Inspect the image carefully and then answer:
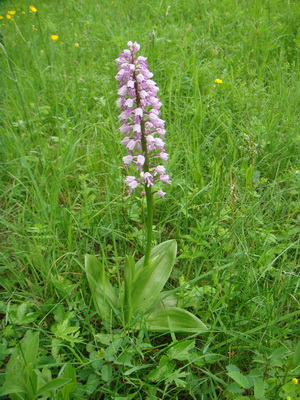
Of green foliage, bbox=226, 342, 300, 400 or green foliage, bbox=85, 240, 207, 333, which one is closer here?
green foliage, bbox=226, 342, 300, 400

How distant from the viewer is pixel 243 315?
1.95 m

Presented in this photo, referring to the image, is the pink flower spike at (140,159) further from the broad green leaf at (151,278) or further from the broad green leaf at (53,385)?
the broad green leaf at (53,385)

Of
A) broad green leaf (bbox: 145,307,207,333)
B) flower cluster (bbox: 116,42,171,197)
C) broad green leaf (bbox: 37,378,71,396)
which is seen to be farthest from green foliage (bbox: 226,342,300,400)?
flower cluster (bbox: 116,42,171,197)

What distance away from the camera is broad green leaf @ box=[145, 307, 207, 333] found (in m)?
1.82

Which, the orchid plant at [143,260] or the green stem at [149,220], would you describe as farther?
the green stem at [149,220]

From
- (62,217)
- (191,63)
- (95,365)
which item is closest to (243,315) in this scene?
(95,365)

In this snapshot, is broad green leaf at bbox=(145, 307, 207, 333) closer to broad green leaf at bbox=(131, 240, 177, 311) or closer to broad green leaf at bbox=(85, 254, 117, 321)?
broad green leaf at bbox=(131, 240, 177, 311)

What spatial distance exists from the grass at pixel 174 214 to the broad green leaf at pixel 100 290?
8cm

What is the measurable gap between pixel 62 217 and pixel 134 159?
0.85 meters

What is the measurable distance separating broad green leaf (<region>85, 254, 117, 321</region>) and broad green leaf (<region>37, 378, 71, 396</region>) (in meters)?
0.46

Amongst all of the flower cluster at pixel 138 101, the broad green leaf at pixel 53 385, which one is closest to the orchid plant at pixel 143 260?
the flower cluster at pixel 138 101

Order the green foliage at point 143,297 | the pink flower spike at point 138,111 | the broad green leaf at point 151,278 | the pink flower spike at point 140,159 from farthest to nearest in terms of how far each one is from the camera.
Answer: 1. the broad green leaf at point 151,278
2. the green foliage at point 143,297
3. the pink flower spike at point 140,159
4. the pink flower spike at point 138,111

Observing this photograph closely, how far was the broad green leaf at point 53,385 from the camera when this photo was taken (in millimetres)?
1485

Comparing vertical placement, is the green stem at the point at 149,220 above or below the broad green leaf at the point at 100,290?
above
